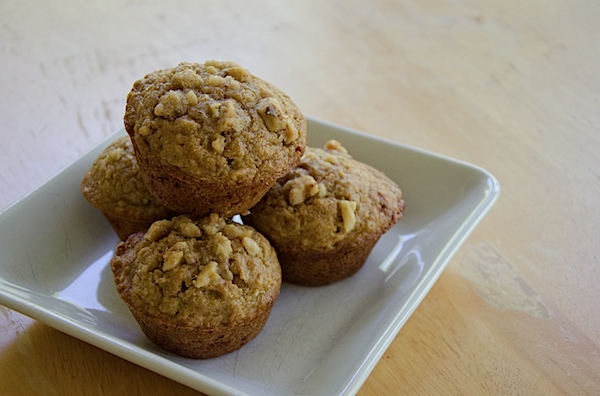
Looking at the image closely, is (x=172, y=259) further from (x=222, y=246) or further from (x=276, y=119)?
(x=276, y=119)

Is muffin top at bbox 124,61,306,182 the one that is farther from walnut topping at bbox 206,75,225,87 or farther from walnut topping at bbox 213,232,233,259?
walnut topping at bbox 213,232,233,259

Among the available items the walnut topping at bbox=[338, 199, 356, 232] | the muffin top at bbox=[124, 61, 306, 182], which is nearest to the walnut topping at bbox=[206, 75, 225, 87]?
the muffin top at bbox=[124, 61, 306, 182]

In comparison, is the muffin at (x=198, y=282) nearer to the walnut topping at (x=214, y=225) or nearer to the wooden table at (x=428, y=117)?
the walnut topping at (x=214, y=225)

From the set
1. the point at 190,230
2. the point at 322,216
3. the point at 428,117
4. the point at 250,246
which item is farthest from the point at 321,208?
the point at 428,117

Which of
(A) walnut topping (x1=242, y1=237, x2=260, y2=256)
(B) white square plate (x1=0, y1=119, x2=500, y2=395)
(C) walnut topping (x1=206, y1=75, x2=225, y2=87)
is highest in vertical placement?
(C) walnut topping (x1=206, y1=75, x2=225, y2=87)

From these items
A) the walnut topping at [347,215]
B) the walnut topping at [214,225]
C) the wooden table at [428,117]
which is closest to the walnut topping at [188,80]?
the walnut topping at [214,225]

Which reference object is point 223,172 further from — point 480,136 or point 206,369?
point 480,136
